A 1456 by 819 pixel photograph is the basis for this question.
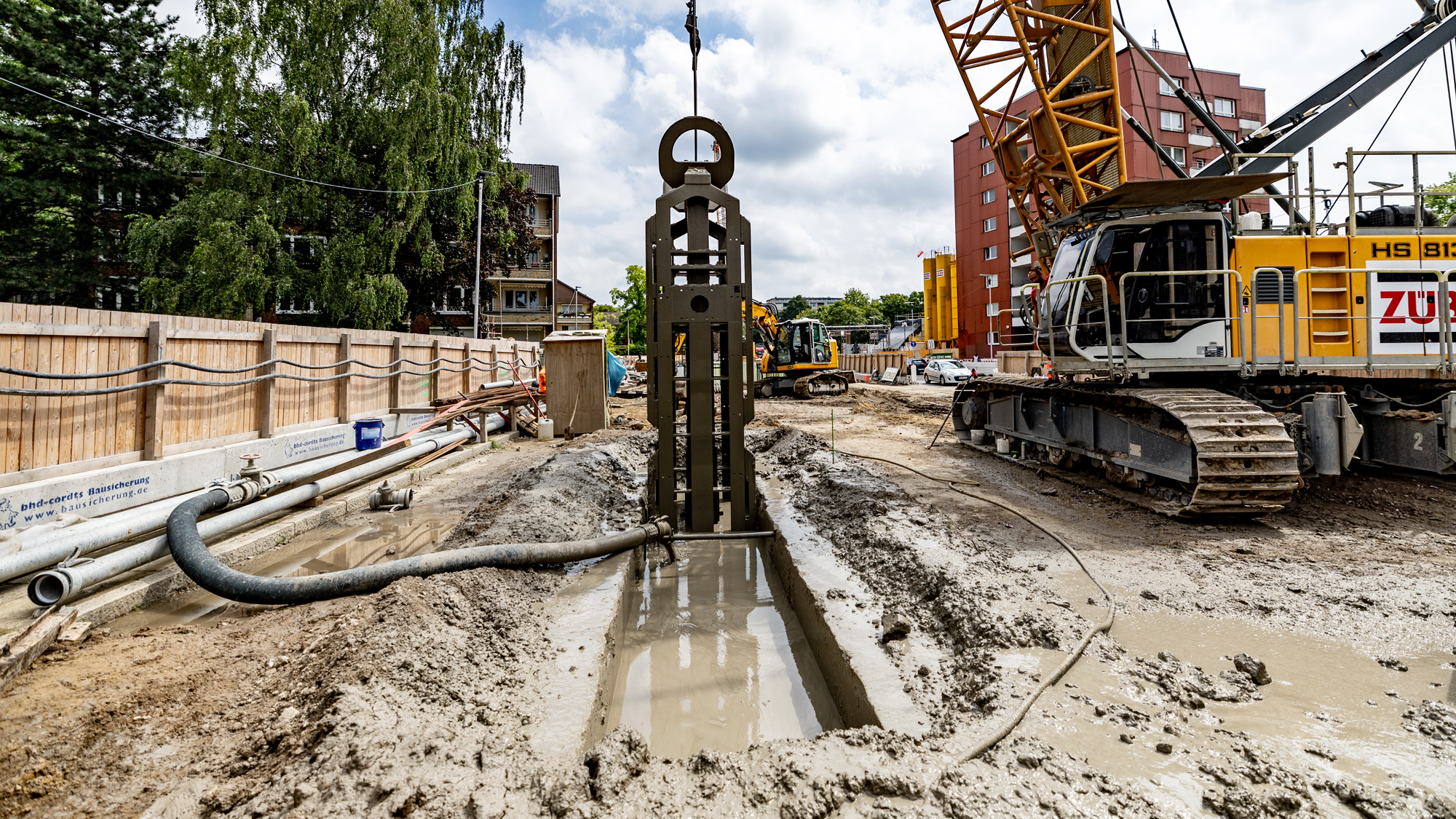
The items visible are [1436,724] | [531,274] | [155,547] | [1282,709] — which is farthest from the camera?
[531,274]

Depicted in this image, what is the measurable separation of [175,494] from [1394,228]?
13.4m

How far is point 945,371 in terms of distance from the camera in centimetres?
3309

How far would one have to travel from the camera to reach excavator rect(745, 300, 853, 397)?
24672 mm

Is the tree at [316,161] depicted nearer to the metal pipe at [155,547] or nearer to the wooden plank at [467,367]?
the wooden plank at [467,367]

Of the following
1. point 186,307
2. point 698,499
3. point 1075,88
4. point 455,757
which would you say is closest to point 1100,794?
point 455,757

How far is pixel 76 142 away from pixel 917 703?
31.4 m

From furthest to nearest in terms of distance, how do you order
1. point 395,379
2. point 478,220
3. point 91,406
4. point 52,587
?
1. point 478,220
2. point 395,379
3. point 91,406
4. point 52,587

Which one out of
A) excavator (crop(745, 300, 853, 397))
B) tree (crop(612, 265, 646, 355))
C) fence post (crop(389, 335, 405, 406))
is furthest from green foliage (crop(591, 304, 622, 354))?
fence post (crop(389, 335, 405, 406))

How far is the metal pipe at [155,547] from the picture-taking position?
4.11 m

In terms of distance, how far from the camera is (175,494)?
23.2 ft

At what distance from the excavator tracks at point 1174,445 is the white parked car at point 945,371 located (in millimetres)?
22824

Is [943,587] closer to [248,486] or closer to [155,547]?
[155,547]

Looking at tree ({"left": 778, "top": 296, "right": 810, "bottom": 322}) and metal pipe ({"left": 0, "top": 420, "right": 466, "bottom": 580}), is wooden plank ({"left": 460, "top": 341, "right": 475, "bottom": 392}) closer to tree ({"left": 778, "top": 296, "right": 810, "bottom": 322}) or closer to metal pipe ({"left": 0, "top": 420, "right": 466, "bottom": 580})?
metal pipe ({"left": 0, "top": 420, "right": 466, "bottom": 580})

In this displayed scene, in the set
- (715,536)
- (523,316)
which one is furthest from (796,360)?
(523,316)
